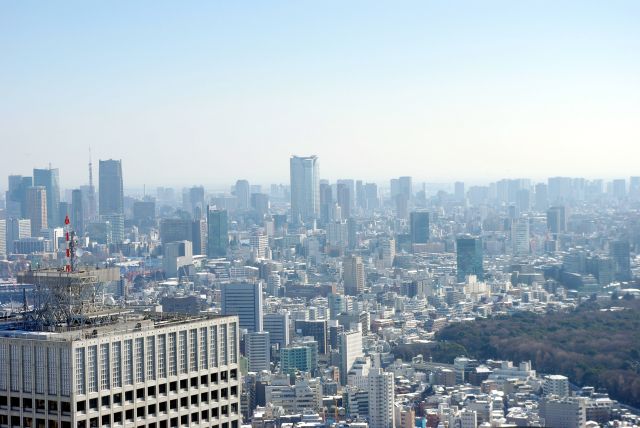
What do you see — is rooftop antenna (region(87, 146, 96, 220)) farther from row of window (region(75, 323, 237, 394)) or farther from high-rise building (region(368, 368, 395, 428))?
row of window (region(75, 323, 237, 394))

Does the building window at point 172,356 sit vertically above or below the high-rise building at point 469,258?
above

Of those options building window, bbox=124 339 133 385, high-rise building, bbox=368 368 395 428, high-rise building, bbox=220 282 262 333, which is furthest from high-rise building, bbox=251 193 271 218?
building window, bbox=124 339 133 385

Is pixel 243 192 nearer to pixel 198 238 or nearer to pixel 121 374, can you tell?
pixel 198 238

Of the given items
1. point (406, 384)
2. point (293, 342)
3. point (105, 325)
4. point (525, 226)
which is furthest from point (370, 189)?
point (105, 325)

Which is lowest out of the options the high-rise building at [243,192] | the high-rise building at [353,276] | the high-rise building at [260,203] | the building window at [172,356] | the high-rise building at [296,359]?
the high-rise building at [296,359]

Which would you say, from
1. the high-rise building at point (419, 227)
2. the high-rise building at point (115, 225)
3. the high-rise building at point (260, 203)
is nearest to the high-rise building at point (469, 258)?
the high-rise building at point (419, 227)

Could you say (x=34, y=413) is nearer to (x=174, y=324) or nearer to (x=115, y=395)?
(x=115, y=395)

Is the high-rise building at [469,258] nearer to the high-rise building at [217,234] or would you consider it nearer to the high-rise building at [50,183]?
the high-rise building at [217,234]

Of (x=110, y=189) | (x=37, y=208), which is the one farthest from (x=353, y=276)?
(x=110, y=189)
